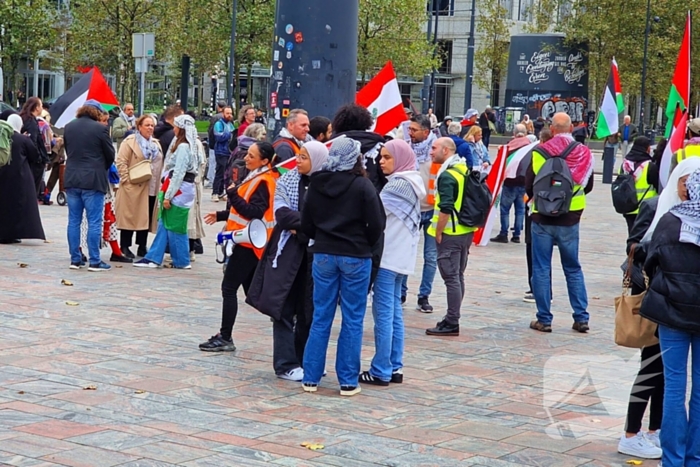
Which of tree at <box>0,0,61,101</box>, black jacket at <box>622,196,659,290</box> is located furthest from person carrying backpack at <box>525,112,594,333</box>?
tree at <box>0,0,61,101</box>

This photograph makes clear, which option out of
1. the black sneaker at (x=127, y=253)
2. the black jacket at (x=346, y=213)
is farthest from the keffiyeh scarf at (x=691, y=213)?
the black sneaker at (x=127, y=253)

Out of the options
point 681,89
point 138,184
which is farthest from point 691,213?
point 138,184

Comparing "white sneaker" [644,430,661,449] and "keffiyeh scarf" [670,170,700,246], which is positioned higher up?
"keffiyeh scarf" [670,170,700,246]

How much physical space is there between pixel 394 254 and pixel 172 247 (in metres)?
5.37

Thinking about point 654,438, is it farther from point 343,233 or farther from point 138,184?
point 138,184

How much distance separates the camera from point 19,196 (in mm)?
14031

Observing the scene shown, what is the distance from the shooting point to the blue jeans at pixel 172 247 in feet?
41.3

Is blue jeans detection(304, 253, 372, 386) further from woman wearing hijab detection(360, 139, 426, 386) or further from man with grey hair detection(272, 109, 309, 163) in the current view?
man with grey hair detection(272, 109, 309, 163)

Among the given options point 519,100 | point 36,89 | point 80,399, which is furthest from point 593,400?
point 36,89

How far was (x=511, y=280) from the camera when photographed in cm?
1281

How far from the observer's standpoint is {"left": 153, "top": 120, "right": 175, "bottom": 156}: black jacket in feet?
45.1

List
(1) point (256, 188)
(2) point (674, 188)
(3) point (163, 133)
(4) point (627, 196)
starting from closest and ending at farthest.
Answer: (2) point (674, 188)
(1) point (256, 188)
(4) point (627, 196)
(3) point (163, 133)

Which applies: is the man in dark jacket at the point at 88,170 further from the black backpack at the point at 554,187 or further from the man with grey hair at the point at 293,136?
the black backpack at the point at 554,187

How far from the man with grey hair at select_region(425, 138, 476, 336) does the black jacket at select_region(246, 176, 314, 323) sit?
2101 millimetres
